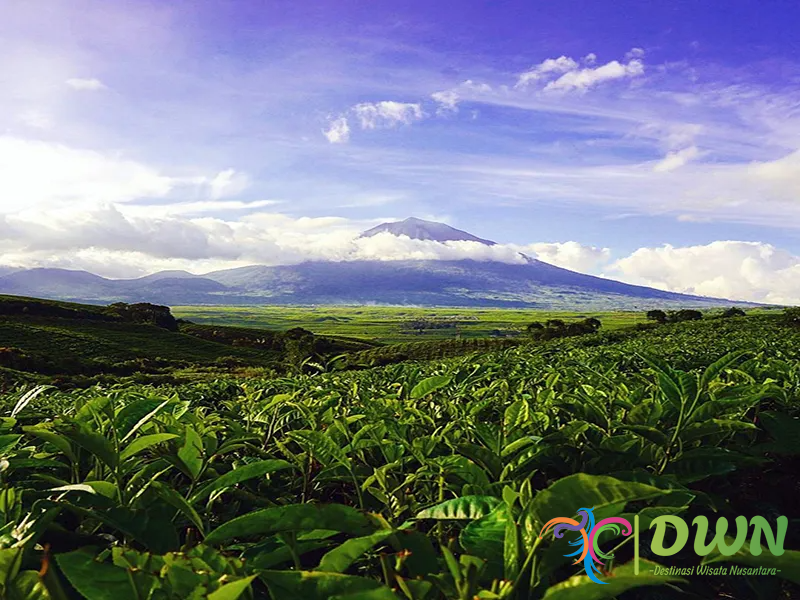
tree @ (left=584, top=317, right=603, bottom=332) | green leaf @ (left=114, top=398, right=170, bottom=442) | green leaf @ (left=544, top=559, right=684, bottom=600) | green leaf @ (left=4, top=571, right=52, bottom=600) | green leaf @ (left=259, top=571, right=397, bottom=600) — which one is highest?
green leaf @ (left=114, top=398, right=170, bottom=442)

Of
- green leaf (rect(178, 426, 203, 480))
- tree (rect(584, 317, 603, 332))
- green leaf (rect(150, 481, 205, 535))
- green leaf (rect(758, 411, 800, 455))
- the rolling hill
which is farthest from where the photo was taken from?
tree (rect(584, 317, 603, 332))

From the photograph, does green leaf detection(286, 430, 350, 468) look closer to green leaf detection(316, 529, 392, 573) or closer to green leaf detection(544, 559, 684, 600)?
green leaf detection(316, 529, 392, 573)

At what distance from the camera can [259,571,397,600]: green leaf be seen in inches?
35.8

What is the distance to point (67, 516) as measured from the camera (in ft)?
4.73

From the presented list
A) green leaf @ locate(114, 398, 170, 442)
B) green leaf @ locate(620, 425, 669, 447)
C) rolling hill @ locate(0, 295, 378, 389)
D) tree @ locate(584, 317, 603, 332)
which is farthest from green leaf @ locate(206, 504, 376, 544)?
tree @ locate(584, 317, 603, 332)

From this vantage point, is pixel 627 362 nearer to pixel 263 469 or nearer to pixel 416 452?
pixel 416 452

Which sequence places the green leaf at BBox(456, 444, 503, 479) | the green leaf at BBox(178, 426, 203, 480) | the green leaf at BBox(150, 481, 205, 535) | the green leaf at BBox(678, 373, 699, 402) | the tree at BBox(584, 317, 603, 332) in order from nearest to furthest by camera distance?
the green leaf at BBox(150, 481, 205, 535) → the green leaf at BBox(178, 426, 203, 480) → the green leaf at BBox(456, 444, 503, 479) → the green leaf at BBox(678, 373, 699, 402) → the tree at BBox(584, 317, 603, 332)

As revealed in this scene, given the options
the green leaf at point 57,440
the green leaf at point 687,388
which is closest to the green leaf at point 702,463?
the green leaf at point 687,388

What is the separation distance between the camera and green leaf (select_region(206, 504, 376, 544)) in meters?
1.04

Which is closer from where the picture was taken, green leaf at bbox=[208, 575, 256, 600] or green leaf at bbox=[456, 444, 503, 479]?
green leaf at bbox=[208, 575, 256, 600]

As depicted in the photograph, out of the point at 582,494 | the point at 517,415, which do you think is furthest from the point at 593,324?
the point at 582,494

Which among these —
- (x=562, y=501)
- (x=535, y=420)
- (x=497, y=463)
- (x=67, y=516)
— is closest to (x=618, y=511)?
(x=562, y=501)

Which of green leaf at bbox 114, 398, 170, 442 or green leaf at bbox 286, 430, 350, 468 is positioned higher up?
green leaf at bbox 114, 398, 170, 442

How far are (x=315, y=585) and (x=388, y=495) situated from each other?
650 mm
